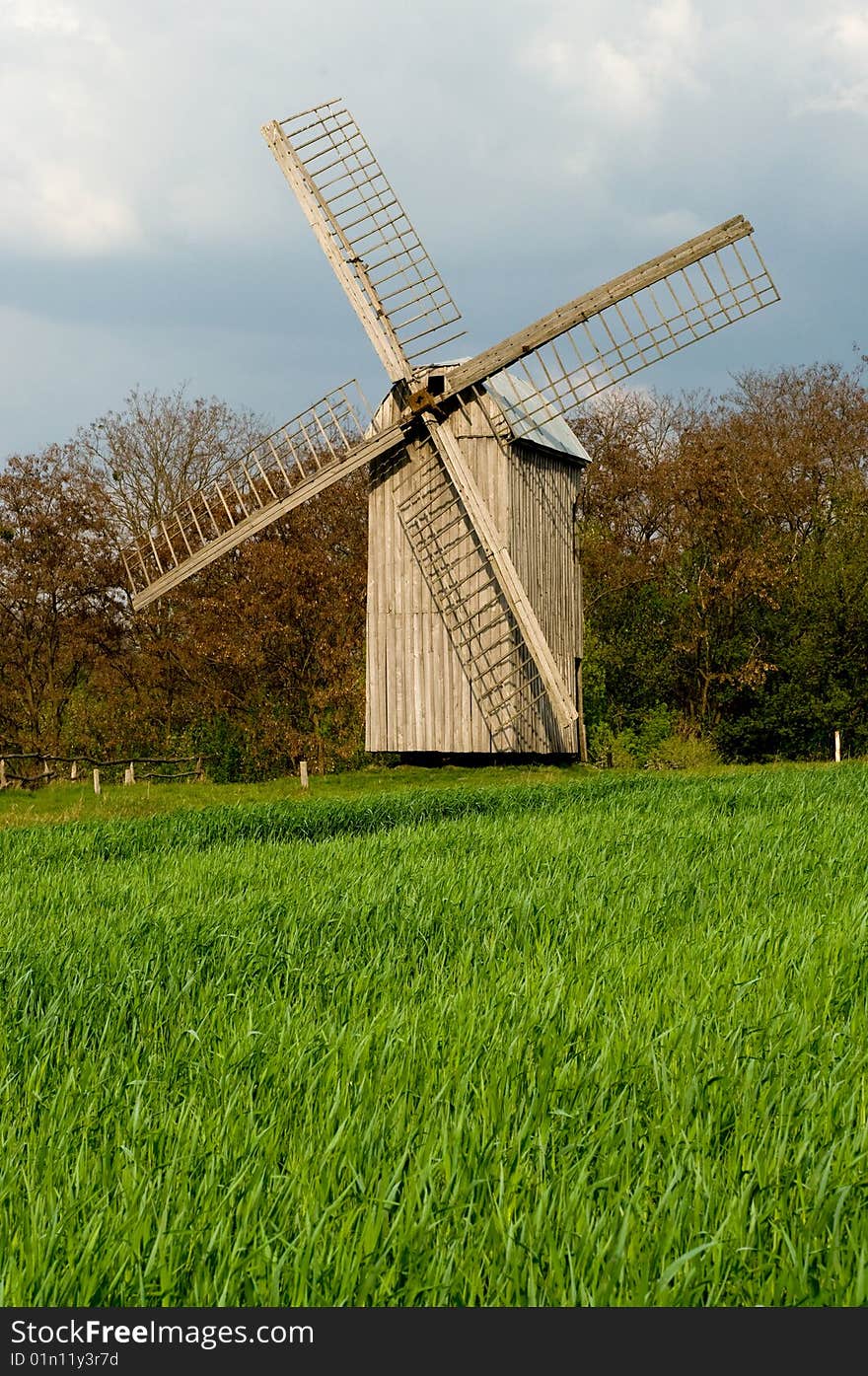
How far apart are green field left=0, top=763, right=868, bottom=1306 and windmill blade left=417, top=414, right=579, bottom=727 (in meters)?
11.8

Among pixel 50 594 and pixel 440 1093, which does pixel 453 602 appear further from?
pixel 440 1093

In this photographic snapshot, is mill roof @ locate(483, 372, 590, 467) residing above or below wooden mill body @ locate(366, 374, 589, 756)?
above

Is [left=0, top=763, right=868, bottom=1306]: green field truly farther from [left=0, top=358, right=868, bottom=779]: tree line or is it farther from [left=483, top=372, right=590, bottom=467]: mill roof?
[left=0, top=358, right=868, bottom=779]: tree line

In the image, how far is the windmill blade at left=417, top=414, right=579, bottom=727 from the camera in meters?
19.3

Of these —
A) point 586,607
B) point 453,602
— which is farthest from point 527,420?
point 586,607

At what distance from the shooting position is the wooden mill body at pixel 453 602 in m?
20.5

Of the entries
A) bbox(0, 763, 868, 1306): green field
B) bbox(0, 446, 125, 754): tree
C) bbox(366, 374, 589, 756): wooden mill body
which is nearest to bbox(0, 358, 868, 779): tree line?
bbox(0, 446, 125, 754): tree

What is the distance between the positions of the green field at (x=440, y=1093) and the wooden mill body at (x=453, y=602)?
42.4ft

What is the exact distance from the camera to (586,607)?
32.0 meters

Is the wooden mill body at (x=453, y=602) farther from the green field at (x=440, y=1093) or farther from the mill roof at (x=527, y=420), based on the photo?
the green field at (x=440, y=1093)

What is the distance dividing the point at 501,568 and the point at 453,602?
4.23ft

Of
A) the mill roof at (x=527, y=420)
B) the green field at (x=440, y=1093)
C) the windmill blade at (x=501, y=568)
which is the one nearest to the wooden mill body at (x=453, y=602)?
the mill roof at (x=527, y=420)

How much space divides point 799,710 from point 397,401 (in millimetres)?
15438

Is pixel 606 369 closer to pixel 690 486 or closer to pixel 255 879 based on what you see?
A: pixel 690 486
